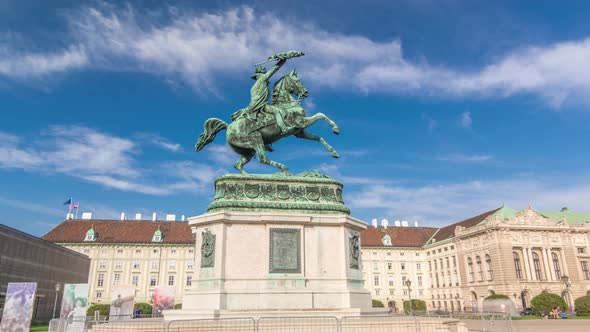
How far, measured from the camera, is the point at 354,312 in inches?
535

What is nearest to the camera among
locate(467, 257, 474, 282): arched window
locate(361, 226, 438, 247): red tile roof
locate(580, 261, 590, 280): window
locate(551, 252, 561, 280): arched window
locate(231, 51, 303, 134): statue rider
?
locate(231, 51, 303, 134): statue rider

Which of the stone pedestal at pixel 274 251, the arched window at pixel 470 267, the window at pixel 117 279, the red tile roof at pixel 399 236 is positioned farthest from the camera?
the red tile roof at pixel 399 236

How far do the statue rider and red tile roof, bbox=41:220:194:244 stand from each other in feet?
237

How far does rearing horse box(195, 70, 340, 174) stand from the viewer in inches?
661

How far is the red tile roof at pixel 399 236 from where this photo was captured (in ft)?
307

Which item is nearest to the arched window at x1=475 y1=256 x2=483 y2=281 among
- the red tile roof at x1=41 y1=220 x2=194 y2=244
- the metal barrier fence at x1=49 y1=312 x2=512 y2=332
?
the red tile roof at x1=41 y1=220 x2=194 y2=244

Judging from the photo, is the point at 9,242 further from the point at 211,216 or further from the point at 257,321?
the point at 257,321

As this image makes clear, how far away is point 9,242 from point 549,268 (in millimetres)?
81538

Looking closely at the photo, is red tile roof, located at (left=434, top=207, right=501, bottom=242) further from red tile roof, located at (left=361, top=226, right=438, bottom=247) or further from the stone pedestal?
the stone pedestal

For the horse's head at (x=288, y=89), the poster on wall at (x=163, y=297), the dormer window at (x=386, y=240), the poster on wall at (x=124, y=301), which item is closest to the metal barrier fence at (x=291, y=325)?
Result: the horse's head at (x=288, y=89)

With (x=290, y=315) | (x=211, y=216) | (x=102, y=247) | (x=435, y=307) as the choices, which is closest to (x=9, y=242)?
(x=211, y=216)

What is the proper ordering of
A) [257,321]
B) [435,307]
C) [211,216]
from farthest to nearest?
1. [435,307]
2. [211,216]
3. [257,321]

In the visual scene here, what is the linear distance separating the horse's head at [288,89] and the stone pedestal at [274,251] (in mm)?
3722

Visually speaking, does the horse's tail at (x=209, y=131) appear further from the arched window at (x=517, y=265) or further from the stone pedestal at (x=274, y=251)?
the arched window at (x=517, y=265)
